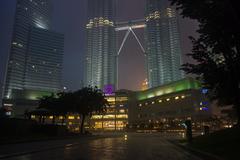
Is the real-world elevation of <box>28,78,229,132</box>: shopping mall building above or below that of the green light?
below

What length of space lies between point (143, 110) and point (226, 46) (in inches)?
5582

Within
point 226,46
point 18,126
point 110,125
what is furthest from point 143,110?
point 226,46

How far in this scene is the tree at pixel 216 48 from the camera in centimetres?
1084

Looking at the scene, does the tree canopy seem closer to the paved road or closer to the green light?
the paved road

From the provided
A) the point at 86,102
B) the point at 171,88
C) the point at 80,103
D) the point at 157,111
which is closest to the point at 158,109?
the point at 157,111

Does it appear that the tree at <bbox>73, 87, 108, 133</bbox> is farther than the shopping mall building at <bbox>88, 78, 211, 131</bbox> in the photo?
No

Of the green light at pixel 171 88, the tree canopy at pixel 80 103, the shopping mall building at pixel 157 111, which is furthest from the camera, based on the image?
the green light at pixel 171 88

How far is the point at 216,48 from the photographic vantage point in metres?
15.1

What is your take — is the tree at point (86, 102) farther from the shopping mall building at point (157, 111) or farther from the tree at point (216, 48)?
the shopping mall building at point (157, 111)

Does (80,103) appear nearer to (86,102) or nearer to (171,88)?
(86,102)

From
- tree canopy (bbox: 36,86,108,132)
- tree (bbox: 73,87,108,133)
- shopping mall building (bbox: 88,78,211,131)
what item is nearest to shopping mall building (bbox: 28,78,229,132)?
shopping mall building (bbox: 88,78,211,131)

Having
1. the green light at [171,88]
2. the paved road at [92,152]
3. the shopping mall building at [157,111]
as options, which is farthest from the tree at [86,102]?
the green light at [171,88]

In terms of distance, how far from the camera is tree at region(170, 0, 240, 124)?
10.8 metres

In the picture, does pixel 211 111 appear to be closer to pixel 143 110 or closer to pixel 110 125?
pixel 143 110
